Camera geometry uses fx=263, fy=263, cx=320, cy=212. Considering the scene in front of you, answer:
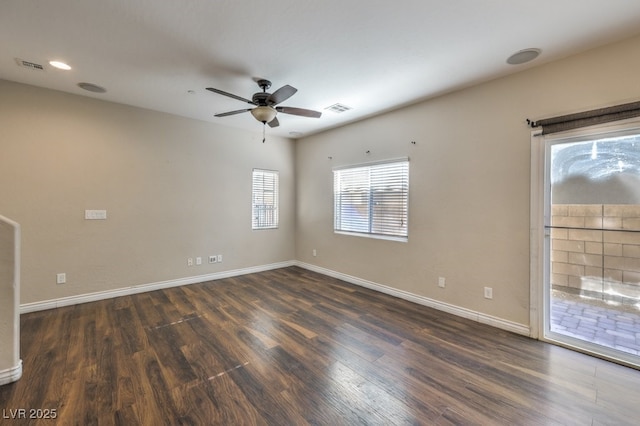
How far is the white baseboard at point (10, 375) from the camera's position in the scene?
2.01m

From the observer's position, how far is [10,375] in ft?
6.66

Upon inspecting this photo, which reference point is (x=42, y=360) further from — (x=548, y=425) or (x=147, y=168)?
(x=548, y=425)

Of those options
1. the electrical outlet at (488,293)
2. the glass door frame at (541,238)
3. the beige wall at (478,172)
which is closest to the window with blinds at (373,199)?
the beige wall at (478,172)

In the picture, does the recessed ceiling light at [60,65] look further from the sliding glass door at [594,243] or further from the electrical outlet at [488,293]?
the electrical outlet at [488,293]

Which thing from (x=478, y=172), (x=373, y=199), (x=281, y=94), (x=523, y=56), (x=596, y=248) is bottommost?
(x=596, y=248)

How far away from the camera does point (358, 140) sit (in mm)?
4680

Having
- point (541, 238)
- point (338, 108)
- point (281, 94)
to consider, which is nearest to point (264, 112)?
point (281, 94)

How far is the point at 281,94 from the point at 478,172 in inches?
98.2

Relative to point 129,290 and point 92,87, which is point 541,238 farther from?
point 92,87

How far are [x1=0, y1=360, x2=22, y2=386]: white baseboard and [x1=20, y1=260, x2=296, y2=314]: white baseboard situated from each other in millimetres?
1848

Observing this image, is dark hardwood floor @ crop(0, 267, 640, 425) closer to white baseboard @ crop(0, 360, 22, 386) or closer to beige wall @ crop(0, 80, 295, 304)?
white baseboard @ crop(0, 360, 22, 386)

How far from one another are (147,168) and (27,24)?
7.30ft

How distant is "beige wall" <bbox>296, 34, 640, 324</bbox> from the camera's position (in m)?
2.54

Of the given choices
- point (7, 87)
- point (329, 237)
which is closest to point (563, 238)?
point (329, 237)
